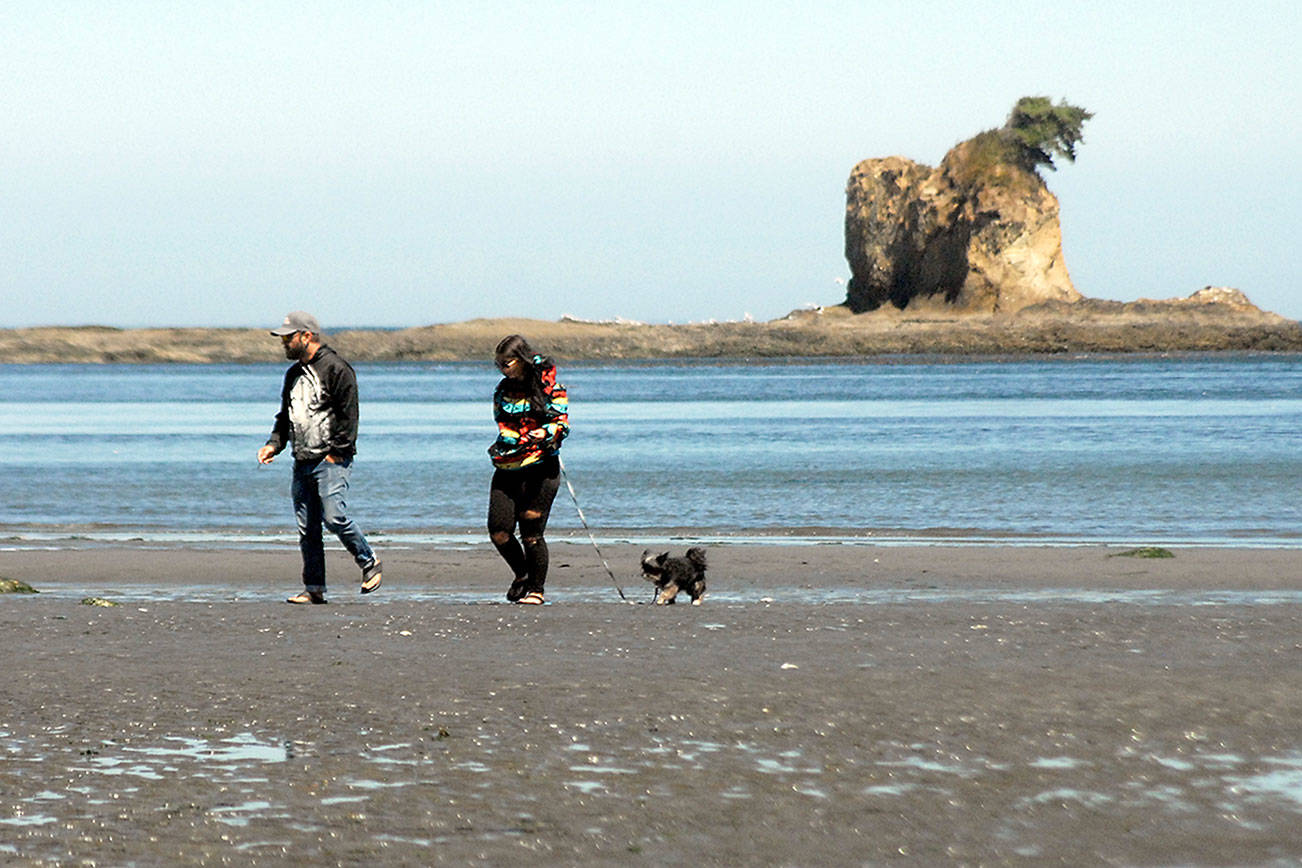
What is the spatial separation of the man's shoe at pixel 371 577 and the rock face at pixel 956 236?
96.7 m

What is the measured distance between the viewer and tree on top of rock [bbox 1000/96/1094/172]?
105 metres

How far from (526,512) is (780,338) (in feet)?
333

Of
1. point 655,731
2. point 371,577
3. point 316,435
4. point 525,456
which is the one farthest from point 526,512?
point 655,731

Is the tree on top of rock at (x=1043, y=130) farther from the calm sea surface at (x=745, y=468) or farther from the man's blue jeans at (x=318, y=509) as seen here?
the man's blue jeans at (x=318, y=509)

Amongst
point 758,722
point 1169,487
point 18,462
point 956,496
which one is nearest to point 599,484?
point 956,496

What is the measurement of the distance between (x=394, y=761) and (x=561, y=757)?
1.85ft

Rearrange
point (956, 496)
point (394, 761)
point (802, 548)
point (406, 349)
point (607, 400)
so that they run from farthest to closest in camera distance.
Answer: point (406, 349) → point (607, 400) → point (956, 496) → point (802, 548) → point (394, 761)

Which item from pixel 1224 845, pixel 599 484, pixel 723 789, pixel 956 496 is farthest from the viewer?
pixel 599 484

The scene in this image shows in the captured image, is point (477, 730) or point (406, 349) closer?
point (477, 730)

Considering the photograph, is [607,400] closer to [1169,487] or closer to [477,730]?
[1169,487]

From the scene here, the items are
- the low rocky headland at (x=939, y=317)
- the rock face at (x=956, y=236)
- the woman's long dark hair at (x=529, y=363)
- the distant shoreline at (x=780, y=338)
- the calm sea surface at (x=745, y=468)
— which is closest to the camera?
the woman's long dark hair at (x=529, y=363)

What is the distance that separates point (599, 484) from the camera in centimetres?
2141

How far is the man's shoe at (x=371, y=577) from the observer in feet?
34.1

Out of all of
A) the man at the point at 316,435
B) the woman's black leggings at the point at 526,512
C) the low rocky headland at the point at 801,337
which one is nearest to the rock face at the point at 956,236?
the low rocky headland at the point at 801,337
